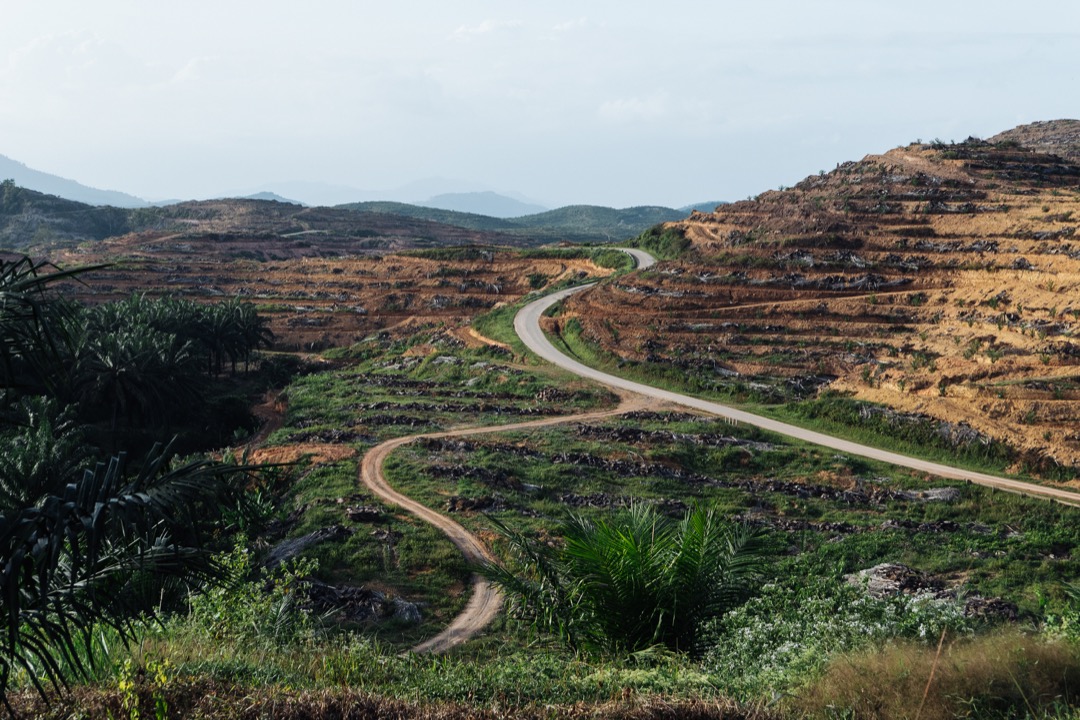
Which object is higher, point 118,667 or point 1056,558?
point 118,667

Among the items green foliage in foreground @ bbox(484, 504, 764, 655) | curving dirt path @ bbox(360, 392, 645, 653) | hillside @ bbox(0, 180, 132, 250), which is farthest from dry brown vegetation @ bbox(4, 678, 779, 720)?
hillside @ bbox(0, 180, 132, 250)

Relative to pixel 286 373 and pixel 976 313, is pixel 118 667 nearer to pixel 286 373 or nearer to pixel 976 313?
pixel 976 313

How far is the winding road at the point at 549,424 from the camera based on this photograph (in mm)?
18422

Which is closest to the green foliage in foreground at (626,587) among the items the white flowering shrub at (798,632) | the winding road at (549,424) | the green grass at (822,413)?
the white flowering shrub at (798,632)

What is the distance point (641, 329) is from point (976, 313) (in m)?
17.1

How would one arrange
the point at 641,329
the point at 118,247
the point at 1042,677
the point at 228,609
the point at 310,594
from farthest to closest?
the point at 118,247 < the point at 641,329 < the point at 310,594 < the point at 228,609 < the point at 1042,677

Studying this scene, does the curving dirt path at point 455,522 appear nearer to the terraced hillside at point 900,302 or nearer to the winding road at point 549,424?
the winding road at point 549,424

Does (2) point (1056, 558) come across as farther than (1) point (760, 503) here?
No


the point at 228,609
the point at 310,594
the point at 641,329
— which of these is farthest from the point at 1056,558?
the point at 641,329

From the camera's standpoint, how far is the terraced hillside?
3491 cm

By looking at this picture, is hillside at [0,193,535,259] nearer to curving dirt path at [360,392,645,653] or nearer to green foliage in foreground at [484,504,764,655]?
curving dirt path at [360,392,645,653]

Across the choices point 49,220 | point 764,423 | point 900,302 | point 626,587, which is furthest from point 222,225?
point 626,587

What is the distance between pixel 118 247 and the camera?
10444cm

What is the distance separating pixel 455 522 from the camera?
2383 centimetres
